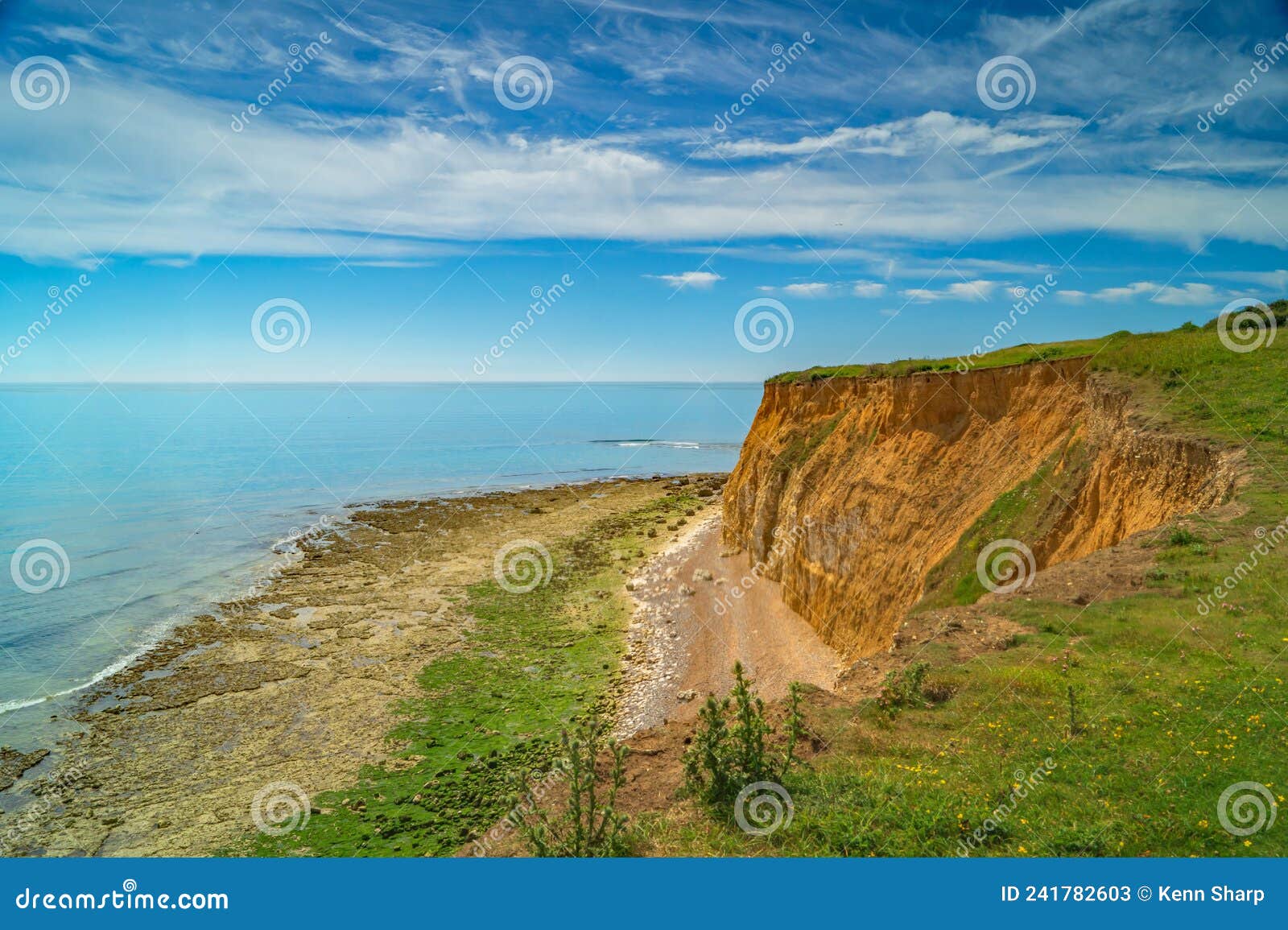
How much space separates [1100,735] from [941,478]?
45.4ft

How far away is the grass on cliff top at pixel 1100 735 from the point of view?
634cm

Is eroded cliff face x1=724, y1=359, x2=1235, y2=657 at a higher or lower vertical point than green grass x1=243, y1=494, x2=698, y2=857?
higher

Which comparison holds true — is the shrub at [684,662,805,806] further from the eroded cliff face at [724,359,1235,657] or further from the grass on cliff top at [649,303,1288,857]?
the eroded cliff face at [724,359,1235,657]

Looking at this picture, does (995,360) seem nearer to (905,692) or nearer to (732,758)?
(905,692)

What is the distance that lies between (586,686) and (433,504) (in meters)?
38.1

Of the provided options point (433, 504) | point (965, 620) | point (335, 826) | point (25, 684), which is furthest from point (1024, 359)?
point (433, 504)

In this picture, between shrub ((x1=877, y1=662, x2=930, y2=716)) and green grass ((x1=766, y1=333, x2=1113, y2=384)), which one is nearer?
shrub ((x1=877, y1=662, x2=930, y2=716))

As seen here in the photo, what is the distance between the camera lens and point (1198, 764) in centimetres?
708

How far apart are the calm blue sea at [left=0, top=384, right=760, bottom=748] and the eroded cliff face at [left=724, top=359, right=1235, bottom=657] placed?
2600cm

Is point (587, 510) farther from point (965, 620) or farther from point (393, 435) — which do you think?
point (393, 435)

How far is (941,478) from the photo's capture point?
20.8 meters

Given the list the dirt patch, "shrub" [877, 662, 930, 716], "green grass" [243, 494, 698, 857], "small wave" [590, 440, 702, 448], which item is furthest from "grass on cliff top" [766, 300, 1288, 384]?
"small wave" [590, 440, 702, 448]

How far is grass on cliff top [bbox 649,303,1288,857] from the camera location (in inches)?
249

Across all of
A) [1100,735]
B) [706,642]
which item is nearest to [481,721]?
[706,642]
